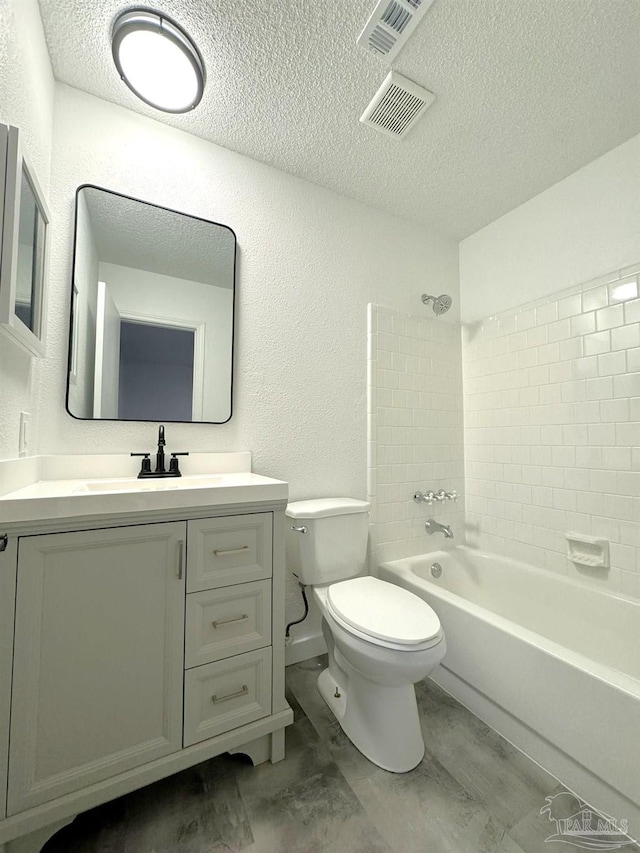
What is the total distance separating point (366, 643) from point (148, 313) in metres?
1.53

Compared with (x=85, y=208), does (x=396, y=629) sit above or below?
below

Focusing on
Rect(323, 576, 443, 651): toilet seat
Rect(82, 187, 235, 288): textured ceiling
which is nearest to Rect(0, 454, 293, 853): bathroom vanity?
Rect(323, 576, 443, 651): toilet seat

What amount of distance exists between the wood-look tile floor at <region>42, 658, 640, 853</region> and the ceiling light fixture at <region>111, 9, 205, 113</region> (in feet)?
7.80

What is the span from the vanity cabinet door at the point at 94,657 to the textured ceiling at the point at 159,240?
1.13 metres

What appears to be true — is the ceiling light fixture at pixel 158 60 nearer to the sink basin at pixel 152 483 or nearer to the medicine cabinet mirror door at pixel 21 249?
the medicine cabinet mirror door at pixel 21 249

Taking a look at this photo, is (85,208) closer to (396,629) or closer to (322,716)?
(396,629)

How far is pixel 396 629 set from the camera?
1162 millimetres

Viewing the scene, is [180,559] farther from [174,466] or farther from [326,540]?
[326,540]

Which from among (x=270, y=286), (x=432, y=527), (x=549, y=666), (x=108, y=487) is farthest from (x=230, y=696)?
(x=270, y=286)

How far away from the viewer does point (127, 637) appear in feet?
3.21

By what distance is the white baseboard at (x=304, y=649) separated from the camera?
1706 millimetres

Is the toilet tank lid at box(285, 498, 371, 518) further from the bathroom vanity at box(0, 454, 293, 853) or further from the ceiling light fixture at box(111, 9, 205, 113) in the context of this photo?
the ceiling light fixture at box(111, 9, 205, 113)

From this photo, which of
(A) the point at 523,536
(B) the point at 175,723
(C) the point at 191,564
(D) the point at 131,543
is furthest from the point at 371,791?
(A) the point at 523,536

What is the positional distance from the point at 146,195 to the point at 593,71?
1.80 metres
